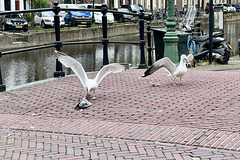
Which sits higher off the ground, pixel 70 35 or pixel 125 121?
pixel 70 35

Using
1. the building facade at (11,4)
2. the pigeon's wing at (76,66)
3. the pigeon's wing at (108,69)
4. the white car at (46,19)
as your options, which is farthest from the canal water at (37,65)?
the building facade at (11,4)

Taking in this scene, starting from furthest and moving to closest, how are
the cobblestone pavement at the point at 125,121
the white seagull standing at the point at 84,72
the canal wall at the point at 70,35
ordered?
1. the canal wall at the point at 70,35
2. the white seagull standing at the point at 84,72
3. the cobblestone pavement at the point at 125,121

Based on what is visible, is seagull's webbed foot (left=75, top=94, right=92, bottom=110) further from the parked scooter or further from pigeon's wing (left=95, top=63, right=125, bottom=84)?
the parked scooter

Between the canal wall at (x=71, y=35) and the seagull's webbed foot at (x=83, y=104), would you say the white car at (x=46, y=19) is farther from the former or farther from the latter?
the seagull's webbed foot at (x=83, y=104)

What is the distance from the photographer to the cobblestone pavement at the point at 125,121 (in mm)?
4258

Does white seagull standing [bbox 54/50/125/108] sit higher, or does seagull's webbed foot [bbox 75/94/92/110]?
white seagull standing [bbox 54/50/125/108]

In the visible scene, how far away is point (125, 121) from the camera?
5340 millimetres

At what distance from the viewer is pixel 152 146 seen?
4.38m

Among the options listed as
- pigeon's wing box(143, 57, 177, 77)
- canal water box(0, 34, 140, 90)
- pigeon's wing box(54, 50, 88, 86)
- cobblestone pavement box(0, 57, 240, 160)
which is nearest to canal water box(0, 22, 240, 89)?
canal water box(0, 34, 140, 90)

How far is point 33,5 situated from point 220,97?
26855 millimetres

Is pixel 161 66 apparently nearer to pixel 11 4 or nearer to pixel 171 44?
pixel 171 44

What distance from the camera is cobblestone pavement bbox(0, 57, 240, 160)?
4.26 m

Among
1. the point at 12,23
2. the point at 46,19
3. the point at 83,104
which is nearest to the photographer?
the point at 83,104

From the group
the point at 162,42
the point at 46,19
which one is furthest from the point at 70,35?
the point at 162,42
